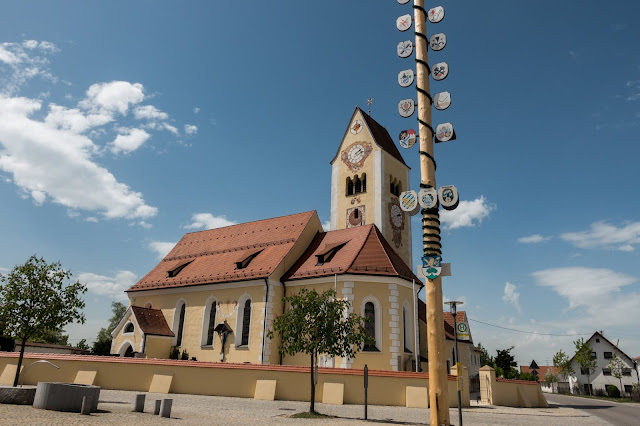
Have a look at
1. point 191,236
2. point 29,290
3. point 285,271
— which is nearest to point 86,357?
point 29,290

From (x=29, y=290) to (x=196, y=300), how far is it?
13083 mm

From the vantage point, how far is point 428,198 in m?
10.4

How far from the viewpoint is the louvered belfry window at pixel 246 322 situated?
95.9 ft

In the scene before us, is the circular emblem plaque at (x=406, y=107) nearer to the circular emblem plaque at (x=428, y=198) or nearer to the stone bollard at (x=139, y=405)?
the circular emblem plaque at (x=428, y=198)

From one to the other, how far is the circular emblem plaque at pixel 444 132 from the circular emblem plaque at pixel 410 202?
5.13 ft

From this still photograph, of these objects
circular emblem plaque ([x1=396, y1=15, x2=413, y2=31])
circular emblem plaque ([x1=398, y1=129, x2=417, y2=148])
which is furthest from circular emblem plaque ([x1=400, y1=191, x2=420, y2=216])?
circular emblem plaque ([x1=396, y1=15, x2=413, y2=31])

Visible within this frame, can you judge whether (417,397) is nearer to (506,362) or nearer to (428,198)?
(428,198)

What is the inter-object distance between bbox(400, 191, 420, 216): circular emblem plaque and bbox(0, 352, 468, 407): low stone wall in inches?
478

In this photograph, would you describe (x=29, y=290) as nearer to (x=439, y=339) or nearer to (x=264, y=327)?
(x=264, y=327)

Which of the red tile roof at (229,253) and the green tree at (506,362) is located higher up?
the red tile roof at (229,253)

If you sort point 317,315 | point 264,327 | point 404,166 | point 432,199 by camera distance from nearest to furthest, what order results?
point 432,199 < point 317,315 < point 264,327 < point 404,166

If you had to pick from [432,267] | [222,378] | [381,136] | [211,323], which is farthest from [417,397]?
[381,136]

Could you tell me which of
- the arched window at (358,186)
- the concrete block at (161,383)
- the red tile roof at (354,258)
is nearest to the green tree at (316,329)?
the concrete block at (161,383)

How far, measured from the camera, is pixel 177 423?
12195 millimetres
